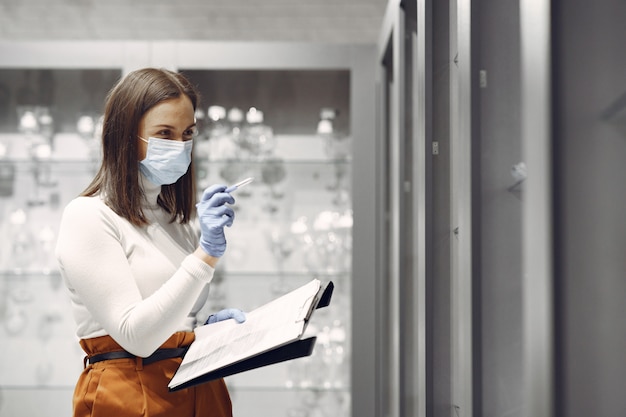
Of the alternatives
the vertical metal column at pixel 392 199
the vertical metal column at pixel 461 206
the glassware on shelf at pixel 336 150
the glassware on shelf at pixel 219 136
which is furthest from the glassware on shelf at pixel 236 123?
the vertical metal column at pixel 461 206

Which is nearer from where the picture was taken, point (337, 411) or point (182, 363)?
point (182, 363)

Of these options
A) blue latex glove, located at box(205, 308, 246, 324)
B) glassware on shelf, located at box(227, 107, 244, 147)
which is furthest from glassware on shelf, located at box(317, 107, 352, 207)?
blue latex glove, located at box(205, 308, 246, 324)

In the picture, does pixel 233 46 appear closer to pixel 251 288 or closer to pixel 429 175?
pixel 251 288

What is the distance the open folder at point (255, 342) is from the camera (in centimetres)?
127

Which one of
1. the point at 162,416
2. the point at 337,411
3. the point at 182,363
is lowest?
the point at 337,411

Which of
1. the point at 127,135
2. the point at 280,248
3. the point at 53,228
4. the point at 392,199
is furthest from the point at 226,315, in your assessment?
the point at 53,228

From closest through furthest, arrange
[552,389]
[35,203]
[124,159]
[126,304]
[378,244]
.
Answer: [552,389] < [126,304] < [124,159] < [378,244] < [35,203]

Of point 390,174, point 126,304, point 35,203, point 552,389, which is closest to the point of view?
point 552,389

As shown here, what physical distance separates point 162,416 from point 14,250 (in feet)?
5.62

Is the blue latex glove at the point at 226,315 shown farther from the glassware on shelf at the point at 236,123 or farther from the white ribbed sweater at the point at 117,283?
the glassware on shelf at the point at 236,123

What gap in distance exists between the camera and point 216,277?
291 cm

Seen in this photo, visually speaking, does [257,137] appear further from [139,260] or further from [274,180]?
[139,260]

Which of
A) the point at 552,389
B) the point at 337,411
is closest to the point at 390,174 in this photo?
the point at 337,411

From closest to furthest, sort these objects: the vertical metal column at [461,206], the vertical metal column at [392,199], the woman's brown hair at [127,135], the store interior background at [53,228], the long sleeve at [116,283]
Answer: the vertical metal column at [461,206] < the long sleeve at [116,283] < the woman's brown hair at [127,135] < the vertical metal column at [392,199] < the store interior background at [53,228]
